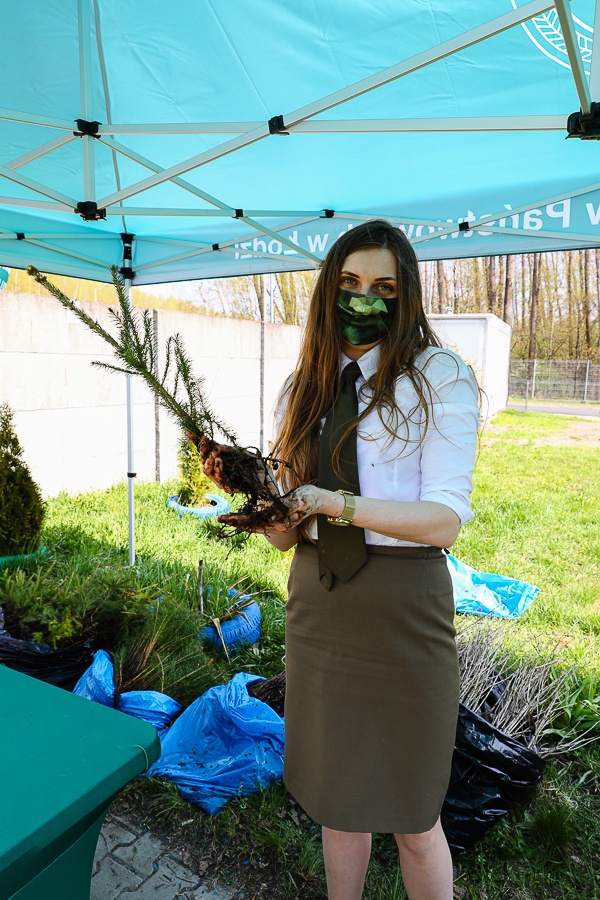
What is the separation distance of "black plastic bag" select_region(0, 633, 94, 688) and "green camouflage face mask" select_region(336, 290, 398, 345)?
2.24 meters

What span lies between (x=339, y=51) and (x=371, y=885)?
10.0 feet

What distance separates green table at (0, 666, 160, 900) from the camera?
109 centimetres

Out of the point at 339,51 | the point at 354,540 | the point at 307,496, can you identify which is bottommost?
the point at 354,540

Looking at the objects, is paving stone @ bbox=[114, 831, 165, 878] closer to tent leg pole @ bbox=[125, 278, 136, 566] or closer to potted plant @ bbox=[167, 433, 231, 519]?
tent leg pole @ bbox=[125, 278, 136, 566]

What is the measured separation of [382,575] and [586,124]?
1309 mm

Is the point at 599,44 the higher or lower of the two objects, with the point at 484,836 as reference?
higher

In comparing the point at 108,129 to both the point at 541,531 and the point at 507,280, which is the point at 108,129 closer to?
the point at 541,531

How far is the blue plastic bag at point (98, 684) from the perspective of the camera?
2.60 metres

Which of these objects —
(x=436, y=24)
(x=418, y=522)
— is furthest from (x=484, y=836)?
(x=436, y=24)

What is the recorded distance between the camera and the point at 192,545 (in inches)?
215

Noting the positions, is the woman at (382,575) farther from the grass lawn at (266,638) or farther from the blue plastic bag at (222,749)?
the blue plastic bag at (222,749)

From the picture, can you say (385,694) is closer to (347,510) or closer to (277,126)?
(347,510)

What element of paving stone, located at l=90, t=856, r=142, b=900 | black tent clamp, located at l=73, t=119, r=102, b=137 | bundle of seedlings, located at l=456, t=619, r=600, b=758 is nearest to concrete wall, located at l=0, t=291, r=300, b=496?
bundle of seedlings, located at l=456, t=619, r=600, b=758

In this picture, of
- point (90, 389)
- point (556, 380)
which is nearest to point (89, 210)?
point (90, 389)
